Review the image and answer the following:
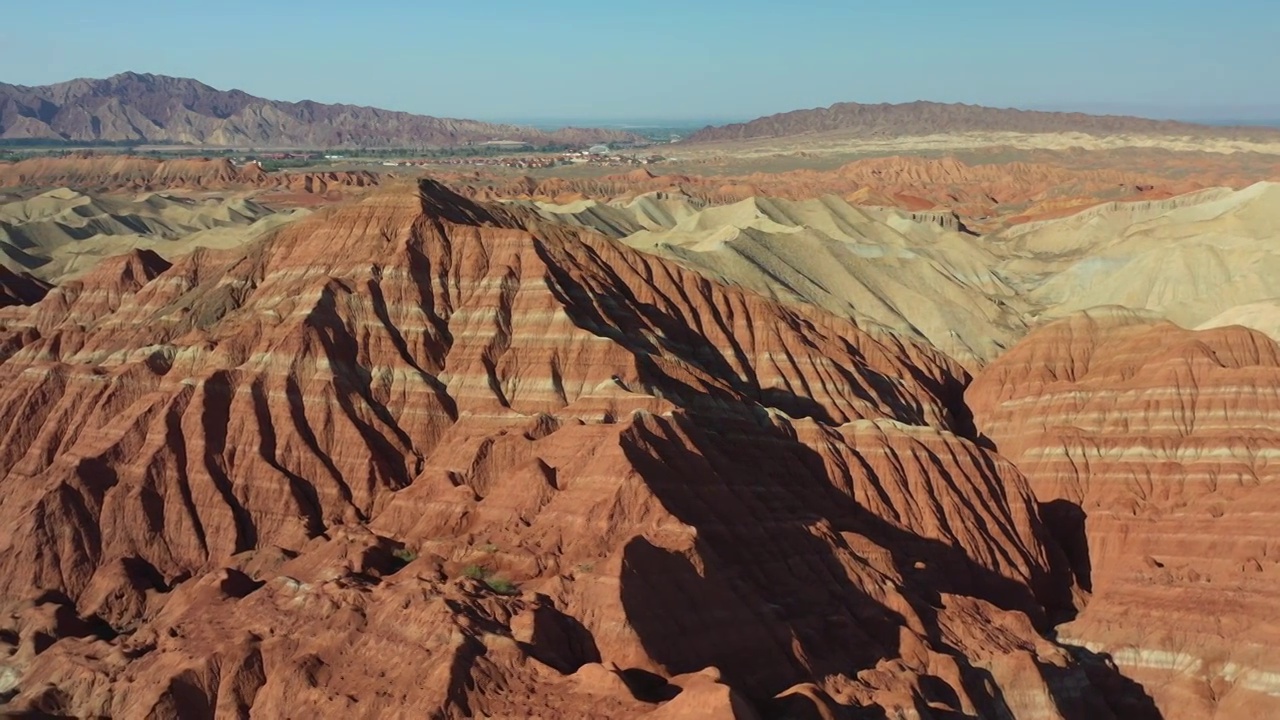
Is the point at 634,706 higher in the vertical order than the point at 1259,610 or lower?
higher

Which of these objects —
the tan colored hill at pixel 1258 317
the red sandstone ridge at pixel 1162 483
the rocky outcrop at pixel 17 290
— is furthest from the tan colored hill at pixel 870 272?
the rocky outcrop at pixel 17 290

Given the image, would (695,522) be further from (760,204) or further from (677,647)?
(760,204)

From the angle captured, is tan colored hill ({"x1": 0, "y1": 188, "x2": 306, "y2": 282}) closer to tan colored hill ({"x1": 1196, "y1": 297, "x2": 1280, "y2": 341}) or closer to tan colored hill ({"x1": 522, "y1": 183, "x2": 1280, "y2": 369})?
tan colored hill ({"x1": 522, "y1": 183, "x2": 1280, "y2": 369})

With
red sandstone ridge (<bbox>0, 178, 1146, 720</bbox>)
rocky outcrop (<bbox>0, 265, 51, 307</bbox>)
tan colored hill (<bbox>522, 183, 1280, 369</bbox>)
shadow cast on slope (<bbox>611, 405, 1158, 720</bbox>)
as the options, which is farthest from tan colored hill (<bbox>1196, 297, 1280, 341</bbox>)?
rocky outcrop (<bbox>0, 265, 51, 307</bbox>)

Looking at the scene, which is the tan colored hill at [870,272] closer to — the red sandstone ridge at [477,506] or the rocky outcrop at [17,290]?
the red sandstone ridge at [477,506]

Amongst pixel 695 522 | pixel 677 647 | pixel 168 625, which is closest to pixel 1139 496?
pixel 695 522

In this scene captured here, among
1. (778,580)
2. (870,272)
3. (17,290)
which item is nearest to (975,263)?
(870,272)
